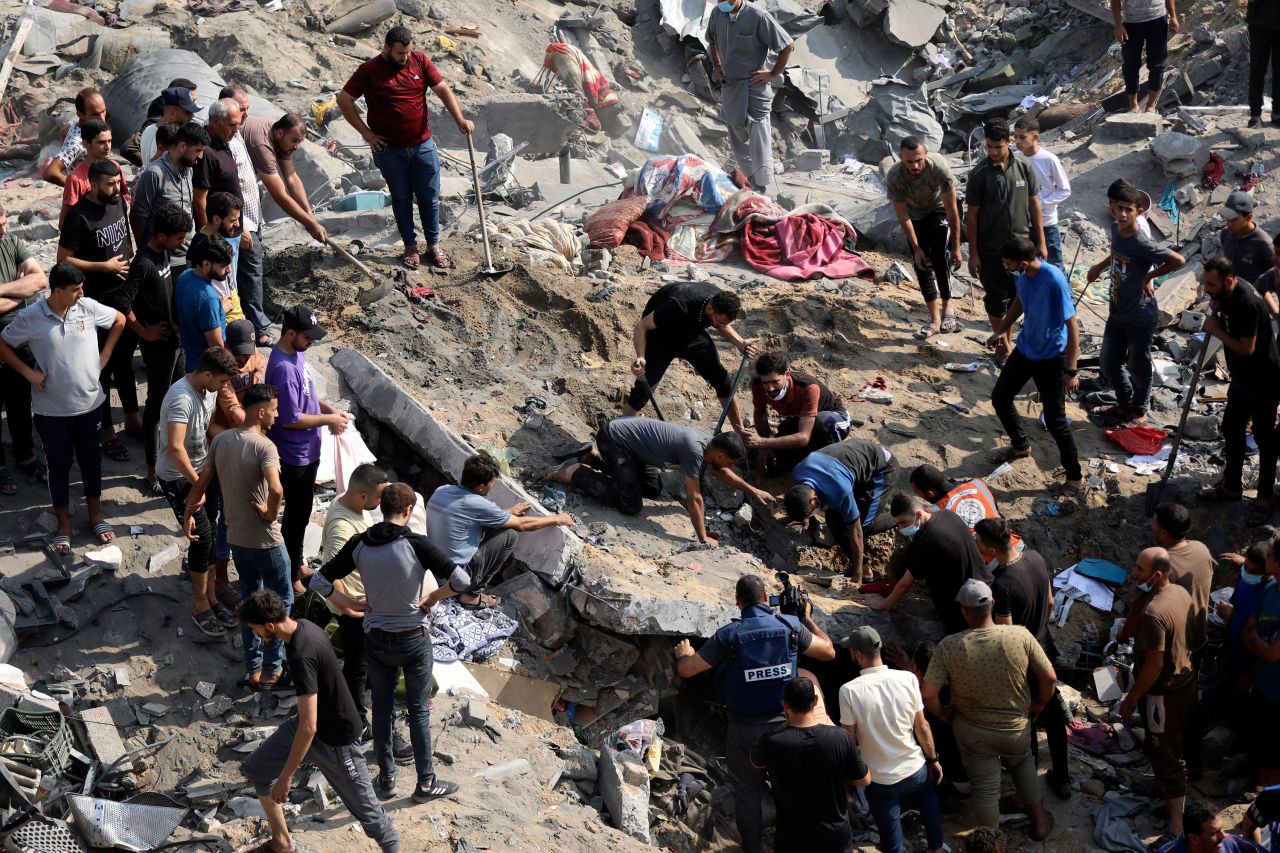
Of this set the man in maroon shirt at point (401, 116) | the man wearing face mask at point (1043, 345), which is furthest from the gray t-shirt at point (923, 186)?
the man in maroon shirt at point (401, 116)

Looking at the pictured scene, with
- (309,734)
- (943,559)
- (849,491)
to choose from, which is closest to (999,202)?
(849,491)

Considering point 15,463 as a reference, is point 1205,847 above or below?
below

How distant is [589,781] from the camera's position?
6.09 metres

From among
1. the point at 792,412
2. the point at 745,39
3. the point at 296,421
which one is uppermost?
the point at 745,39

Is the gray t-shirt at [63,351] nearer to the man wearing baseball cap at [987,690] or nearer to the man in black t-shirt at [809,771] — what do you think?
the man in black t-shirt at [809,771]

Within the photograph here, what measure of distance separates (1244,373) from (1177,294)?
300 centimetres

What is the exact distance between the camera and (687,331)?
26.5 feet

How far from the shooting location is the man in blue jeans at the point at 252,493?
5719 mm

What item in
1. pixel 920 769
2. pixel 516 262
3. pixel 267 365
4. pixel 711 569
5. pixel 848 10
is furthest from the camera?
pixel 848 10

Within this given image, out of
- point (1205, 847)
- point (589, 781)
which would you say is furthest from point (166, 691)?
point (1205, 847)

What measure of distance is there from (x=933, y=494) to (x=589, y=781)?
93.4 inches

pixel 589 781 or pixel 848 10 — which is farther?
pixel 848 10

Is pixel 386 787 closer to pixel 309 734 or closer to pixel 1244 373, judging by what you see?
pixel 309 734

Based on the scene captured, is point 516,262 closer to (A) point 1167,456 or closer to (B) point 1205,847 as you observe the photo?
(A) point 1167,456
